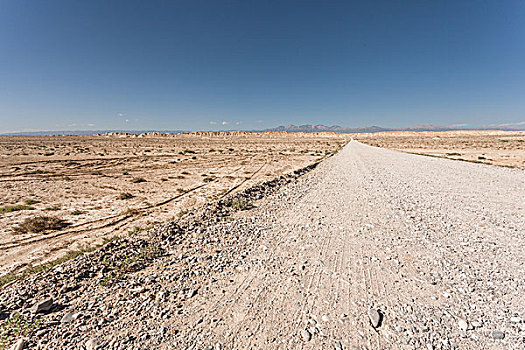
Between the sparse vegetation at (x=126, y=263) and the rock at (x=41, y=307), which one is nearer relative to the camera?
the rock at (x=41, y=307)

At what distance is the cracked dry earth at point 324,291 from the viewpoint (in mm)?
3172

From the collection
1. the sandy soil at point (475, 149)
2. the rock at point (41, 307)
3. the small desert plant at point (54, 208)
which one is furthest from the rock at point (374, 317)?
the sandy soil at point (475, 149)

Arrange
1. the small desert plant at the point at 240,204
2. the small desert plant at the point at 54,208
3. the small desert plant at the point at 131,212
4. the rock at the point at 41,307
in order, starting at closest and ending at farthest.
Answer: the rock at the point at 41,307, the small desert plant at the point at 240,204, the small desert plant at the point at 131,212, the small desert plant at the point at 54,208

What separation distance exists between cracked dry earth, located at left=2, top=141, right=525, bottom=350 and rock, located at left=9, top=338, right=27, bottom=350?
12 centimetres

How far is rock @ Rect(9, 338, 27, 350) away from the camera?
3033 millimetres

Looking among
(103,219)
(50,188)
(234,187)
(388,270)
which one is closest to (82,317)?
(388,270)

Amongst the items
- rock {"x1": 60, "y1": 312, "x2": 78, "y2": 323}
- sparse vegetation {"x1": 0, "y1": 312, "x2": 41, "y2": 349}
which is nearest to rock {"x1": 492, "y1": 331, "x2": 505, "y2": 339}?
rock {"x1": 60, "y1": 312, "x2": 78, "y2": 323}

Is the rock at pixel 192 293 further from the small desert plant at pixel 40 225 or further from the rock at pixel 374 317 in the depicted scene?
the small desert plant at pixel 40 225

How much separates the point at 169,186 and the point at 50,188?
6879mm

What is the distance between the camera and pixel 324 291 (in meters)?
4.13

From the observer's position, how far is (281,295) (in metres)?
4.05

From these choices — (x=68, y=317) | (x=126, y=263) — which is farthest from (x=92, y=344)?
(x=126, y=263)

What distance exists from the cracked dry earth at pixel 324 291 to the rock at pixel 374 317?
0.05 feet

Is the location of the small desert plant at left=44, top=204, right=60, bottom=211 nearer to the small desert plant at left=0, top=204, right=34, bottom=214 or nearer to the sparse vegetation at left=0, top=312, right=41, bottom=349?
the small desert plant at left=0, top=204, right=34, bottom=214
